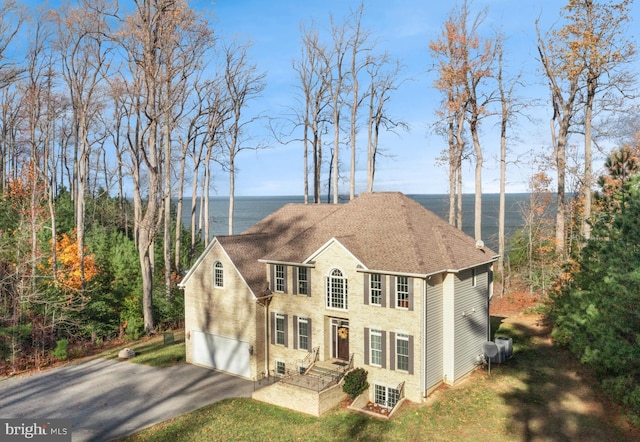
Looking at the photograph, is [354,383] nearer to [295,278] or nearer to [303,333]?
[303,333]

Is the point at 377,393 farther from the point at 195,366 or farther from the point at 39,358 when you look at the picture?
the point at 39,358

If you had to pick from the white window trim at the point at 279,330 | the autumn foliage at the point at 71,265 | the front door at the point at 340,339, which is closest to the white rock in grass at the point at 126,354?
the autumn foliage at the point at 71,265

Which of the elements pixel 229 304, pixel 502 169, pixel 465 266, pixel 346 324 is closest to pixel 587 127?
pixel 502 169

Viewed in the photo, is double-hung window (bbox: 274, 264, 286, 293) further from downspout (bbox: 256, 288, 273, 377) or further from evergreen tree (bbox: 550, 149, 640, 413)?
evergreen tree (bbox: 550, 149, 640, 413)

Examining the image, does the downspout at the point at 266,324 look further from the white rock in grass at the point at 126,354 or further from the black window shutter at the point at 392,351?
the white rock in grass at the point at 126,354

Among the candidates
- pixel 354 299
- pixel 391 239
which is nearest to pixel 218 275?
pixel 354 299

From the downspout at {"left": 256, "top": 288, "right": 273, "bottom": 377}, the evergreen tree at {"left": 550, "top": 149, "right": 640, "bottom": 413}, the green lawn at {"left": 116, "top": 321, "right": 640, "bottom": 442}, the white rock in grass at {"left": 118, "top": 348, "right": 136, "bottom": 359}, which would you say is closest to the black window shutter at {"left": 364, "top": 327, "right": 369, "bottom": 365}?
the green lawn at {"left": 116, "top": 321, "right": 640, "bottom": 442}
